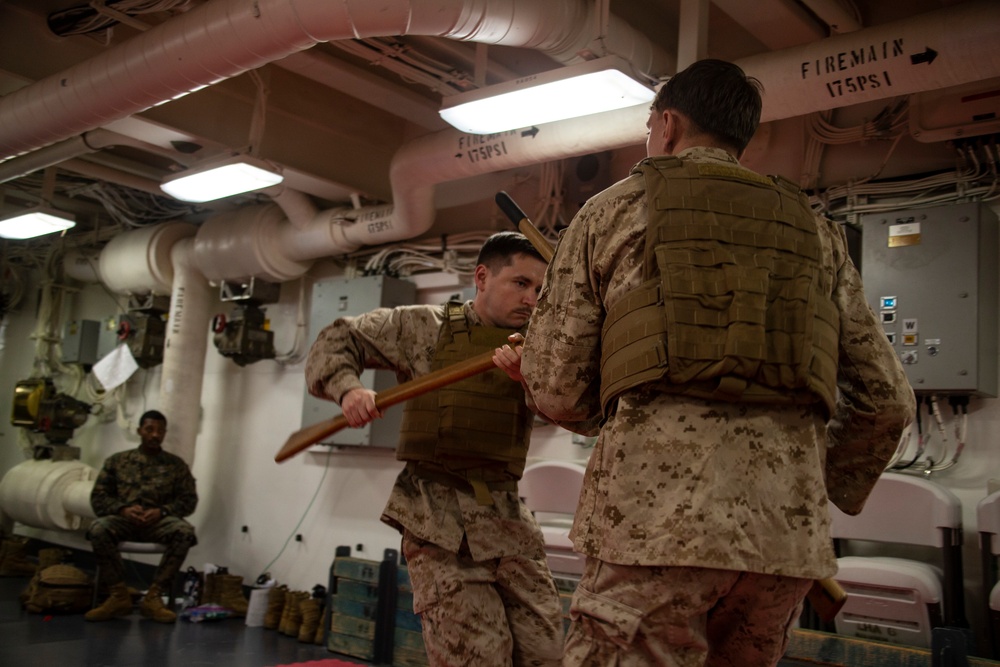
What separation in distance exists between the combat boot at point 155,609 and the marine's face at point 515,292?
15.3 feet

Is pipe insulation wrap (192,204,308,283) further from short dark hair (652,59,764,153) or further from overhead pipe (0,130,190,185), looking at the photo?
short dark hair (652,59,764,153)

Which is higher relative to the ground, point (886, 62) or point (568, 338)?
point (886, 62)

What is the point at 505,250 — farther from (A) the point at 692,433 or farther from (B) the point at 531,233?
(A) the point at 692,433

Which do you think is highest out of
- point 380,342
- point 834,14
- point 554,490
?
point 834,14

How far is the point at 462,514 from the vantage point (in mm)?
2568

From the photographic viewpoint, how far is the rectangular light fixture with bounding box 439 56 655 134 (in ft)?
12.0

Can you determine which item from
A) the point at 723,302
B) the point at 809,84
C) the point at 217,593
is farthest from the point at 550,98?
the point at 217,593

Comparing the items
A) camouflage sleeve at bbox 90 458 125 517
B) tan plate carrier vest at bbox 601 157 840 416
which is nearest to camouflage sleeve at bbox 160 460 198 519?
camouflage sleeve at bbox 90 458 125 517

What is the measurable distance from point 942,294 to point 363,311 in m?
3.76

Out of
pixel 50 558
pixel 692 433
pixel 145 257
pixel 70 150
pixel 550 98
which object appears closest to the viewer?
pixel 692 433

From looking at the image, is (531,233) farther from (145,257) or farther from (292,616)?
(145,257)

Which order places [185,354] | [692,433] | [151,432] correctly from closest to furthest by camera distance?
[692,433], [151,432], [185,354]

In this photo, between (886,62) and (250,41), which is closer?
(886,62)

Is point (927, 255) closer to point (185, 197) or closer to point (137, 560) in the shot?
point (185, 197)
